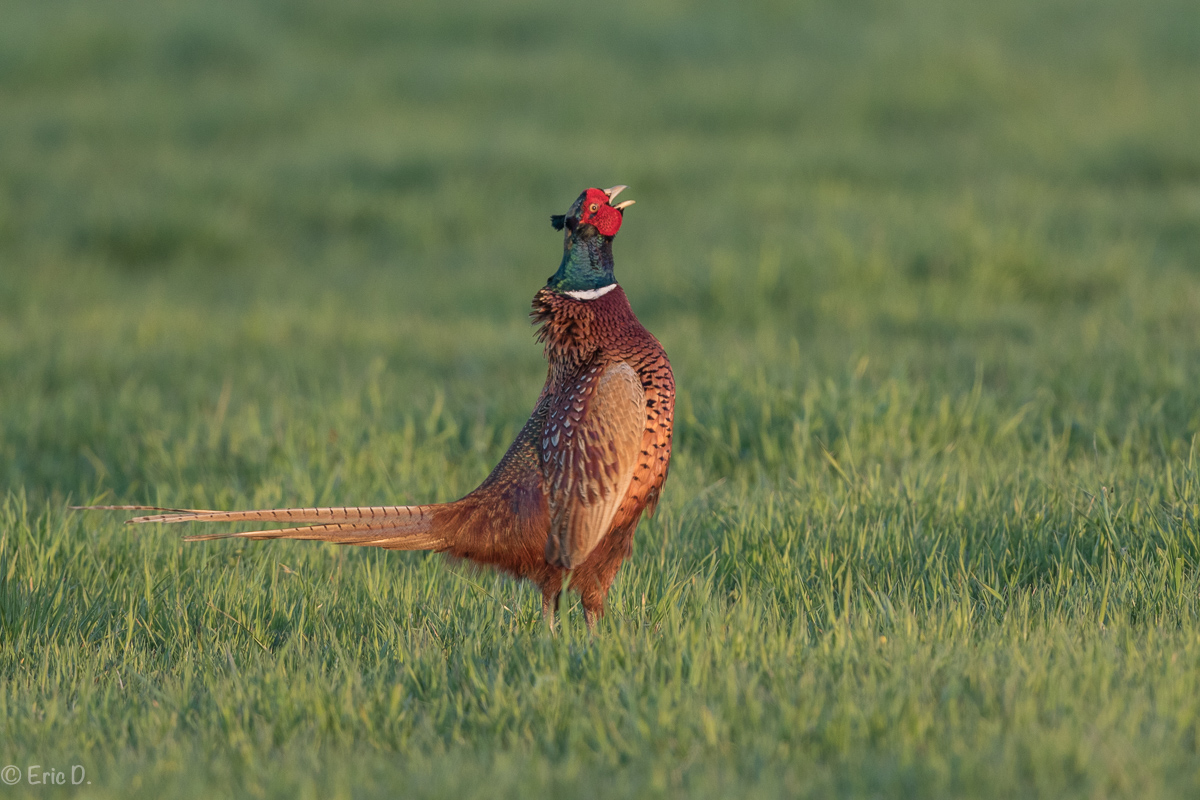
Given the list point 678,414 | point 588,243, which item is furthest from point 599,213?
point 678,414

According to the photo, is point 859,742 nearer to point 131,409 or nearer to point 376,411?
point 376,411

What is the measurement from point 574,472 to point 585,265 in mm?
559

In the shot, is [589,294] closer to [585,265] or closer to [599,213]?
[585,265]

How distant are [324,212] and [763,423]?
6663 mm

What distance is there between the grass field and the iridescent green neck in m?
0.85

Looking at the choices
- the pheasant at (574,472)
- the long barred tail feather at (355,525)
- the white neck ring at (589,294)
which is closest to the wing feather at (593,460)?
the pheasant at (574,472)

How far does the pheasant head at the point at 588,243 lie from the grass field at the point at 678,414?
34.0 inches

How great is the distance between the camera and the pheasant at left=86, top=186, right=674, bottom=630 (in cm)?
310

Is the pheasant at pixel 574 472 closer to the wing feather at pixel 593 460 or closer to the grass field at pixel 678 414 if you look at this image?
the wing feather at pixel 593 460

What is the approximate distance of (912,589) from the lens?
343 cm

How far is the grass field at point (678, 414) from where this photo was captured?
2502 millimetres

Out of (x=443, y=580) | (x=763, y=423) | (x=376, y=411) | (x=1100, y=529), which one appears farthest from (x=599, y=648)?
(x=376, y=411)

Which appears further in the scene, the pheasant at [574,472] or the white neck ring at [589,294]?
the white neck ring at [589,294]

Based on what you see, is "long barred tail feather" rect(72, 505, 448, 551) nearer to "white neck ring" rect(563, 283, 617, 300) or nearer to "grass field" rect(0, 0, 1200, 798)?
"grass field" rect(0, 0, 1200, 798)
